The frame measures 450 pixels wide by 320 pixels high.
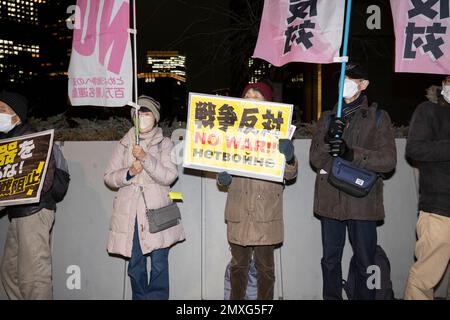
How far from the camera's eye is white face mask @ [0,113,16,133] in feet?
14.0

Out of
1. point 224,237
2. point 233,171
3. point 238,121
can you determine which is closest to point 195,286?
point 224,237

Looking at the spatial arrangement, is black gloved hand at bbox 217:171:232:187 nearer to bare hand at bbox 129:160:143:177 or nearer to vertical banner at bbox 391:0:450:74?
bare hand at bbox 129:160:143:177

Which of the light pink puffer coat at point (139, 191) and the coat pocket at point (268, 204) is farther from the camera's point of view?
the light pink puffer coat at point (139, 191)

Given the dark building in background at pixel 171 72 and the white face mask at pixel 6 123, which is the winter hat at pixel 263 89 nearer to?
the dark building in background at pixel 171 72

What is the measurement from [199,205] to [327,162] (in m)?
1.77

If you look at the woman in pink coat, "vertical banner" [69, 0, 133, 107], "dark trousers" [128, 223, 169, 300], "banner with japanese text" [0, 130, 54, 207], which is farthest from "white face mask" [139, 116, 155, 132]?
"dark trousers" [128, 223, 169, 300]

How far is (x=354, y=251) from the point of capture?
13.5 ft

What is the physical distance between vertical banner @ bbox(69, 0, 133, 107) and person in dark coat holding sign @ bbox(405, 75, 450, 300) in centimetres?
288

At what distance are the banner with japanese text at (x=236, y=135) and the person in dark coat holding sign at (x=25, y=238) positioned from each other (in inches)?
58.9

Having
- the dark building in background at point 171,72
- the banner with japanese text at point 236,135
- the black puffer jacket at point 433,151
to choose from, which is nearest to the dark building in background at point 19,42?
the dark building in background at point 171,72

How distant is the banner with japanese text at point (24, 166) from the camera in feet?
13.1

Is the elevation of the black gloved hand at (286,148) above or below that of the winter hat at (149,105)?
below

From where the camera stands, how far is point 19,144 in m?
4.23

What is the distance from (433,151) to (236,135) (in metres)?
1.80
